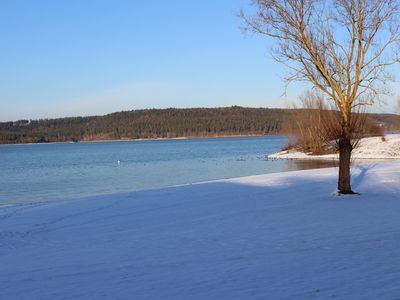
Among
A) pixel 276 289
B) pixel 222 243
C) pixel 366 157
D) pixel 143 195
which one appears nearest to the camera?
pixel 276 289

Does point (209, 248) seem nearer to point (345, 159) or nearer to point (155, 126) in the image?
point (345, 159)

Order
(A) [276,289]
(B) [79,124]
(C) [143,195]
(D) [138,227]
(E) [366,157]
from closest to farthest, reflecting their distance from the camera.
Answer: (A) [276,289]
(D) [138,227]
(C) [143,195]
(E) [366,157]
(B) [79,124]

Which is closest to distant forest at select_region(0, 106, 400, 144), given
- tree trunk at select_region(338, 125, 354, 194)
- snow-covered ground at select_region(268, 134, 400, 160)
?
snow-covered ground at select_region(268, 134, 400, 160)

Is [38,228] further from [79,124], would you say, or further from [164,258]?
[79,124]

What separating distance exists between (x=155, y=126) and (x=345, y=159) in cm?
17266

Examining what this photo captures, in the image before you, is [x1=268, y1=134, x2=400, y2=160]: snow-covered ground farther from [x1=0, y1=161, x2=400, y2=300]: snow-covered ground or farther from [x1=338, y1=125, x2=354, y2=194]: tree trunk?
[x1=0, y1=161, x2=400, y2=300]: snow-covered ground

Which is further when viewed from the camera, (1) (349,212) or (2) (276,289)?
(1) (349,212)

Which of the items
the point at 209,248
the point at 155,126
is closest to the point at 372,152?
the point at 209,248

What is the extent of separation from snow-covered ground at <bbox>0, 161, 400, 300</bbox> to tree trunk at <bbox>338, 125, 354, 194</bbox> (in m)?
0.49

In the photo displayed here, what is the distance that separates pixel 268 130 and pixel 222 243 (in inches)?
6116

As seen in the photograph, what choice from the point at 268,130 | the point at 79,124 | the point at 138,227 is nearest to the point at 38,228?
the point at 138,227

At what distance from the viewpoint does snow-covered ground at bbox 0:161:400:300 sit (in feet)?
21.4

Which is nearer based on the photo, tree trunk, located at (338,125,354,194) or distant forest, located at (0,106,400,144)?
tree trunk, located at (338,125,354,194)

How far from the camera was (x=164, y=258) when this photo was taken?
27.3 feet
